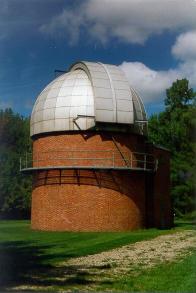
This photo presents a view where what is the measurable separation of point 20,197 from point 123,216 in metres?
9.17

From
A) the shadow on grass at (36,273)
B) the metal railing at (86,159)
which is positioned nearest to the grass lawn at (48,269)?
the shadow on grass at (36,273)

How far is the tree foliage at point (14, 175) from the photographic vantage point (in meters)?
26.1

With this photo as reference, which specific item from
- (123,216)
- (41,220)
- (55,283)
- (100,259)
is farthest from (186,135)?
(55,283)

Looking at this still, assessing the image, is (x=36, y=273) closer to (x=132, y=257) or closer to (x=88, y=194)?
(x=132, y=257)

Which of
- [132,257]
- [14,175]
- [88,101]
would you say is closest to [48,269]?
[132,257]

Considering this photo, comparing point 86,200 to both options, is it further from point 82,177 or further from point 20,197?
A: point 20,197

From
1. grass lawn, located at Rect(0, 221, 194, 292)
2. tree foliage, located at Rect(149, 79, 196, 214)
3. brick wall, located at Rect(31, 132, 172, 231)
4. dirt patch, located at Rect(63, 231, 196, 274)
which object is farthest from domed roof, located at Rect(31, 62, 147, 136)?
dirt patch, located at Rect(63, 231, 196, 274)

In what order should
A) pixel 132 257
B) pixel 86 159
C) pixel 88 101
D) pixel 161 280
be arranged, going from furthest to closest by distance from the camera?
pixel 88 101 < pixel 86 159 < pixel 132 257 < pixel 161 280

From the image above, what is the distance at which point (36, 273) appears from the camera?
9.84 m

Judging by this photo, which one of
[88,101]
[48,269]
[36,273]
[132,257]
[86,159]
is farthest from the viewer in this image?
[88,101]

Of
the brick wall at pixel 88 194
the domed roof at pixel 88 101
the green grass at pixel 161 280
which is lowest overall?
the green grass at pixel 161 280

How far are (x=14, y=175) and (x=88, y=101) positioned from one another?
8.18 meters

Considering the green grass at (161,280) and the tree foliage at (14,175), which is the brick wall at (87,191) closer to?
the tree foliage at (14,175)

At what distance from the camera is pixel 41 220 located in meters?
25.1
